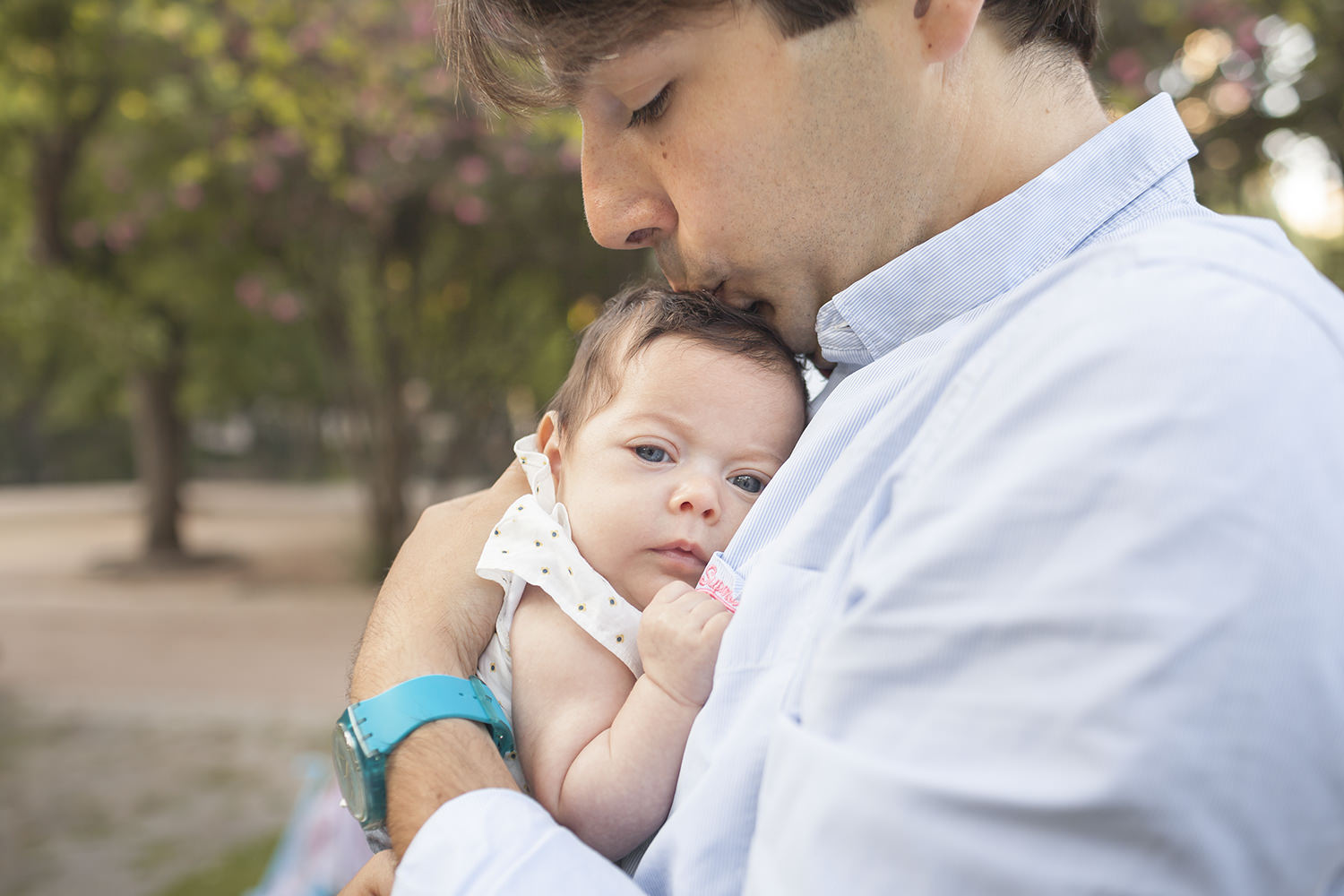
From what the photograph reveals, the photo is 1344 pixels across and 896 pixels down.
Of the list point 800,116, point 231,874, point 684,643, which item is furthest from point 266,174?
point 684,643

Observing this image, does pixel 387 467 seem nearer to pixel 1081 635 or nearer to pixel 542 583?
pixel 542 583

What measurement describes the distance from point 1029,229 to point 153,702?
7.62 meters

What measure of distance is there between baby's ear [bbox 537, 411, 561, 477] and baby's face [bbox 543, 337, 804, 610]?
143mm

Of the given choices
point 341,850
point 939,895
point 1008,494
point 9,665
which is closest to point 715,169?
Result: point 1008,494

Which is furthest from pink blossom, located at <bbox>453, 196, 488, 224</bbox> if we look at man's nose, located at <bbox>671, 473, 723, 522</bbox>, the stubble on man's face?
man's nose, located at <bbox>671, 473, 723, 522</bbox>

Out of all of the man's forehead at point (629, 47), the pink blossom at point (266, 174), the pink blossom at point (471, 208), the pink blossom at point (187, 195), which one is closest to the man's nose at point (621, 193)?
the man's forehead at point (629, 47)

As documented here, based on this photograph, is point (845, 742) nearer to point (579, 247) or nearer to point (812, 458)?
point (812, 458)

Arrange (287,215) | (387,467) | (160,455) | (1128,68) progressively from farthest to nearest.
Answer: (160,455) → (387,467) → (287,215) → (1128,68)

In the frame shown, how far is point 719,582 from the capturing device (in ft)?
4.39

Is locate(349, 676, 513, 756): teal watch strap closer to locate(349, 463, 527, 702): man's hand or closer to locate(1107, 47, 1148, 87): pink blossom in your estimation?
locate(349, 463, 527, 702): man's hand

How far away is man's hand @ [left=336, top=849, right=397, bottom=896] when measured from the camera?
4.60 ft

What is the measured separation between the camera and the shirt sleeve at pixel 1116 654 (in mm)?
781

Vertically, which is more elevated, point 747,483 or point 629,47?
point 629,47

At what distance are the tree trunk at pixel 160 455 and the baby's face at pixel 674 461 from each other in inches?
523
